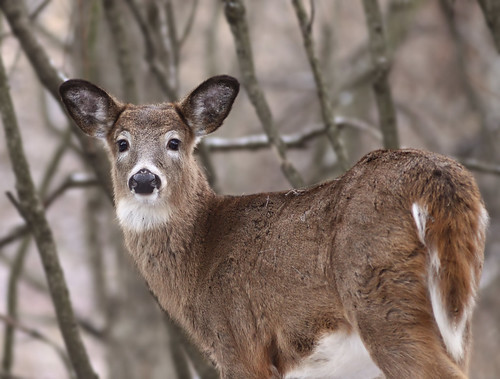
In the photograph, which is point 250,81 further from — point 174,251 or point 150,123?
point 174,251

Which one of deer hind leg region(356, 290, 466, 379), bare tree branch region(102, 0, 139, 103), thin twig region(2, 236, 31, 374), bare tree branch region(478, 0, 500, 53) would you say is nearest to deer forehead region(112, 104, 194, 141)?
bare tree branch region(102, 0, 139, 103)

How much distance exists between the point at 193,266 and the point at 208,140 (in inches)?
122

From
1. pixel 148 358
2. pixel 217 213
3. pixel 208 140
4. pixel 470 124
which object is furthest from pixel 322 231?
pixel 470 124

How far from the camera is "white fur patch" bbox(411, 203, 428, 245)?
4.39m

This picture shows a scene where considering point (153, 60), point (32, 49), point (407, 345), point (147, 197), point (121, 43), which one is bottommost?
point (407, 345)

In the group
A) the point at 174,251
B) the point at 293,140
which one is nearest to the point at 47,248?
the point at 174,251

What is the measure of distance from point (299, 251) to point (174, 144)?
1518 millimetres

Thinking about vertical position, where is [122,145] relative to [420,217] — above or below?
above

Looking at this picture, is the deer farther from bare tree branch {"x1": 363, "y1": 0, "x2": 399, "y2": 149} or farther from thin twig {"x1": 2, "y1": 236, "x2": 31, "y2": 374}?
thin twig {"x1": 2, "y1": 236, "x2": 31, "y2": 374}

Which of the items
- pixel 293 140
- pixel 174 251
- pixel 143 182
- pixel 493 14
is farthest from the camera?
pixel 293 140

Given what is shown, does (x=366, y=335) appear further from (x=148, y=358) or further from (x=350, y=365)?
(x=148, y=358)

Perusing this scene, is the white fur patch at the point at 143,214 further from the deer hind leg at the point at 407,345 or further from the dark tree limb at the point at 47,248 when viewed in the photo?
the deer hind leg at the point at 407,345

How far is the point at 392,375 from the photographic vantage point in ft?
14.3

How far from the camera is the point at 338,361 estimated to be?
5.05 metres
